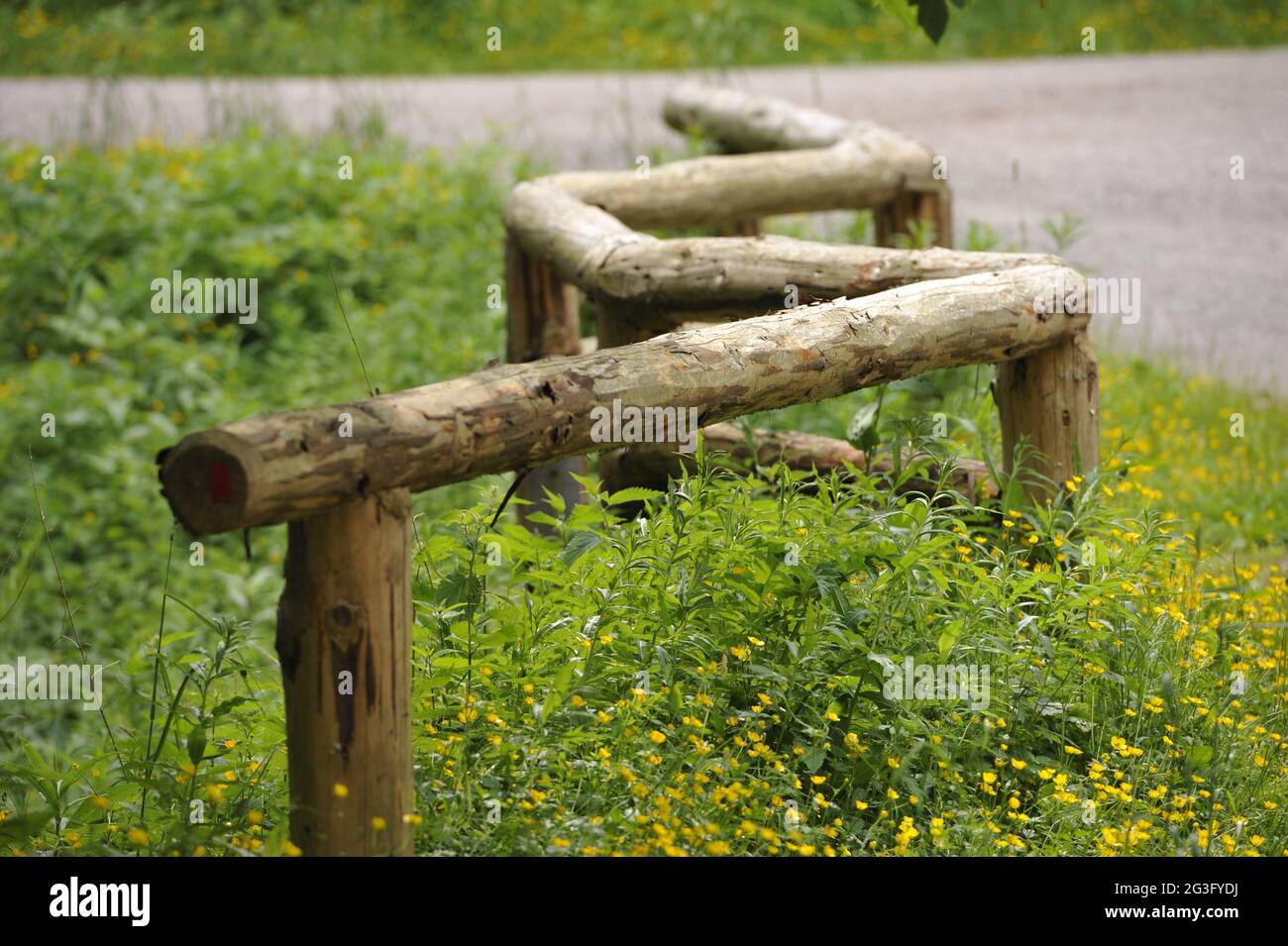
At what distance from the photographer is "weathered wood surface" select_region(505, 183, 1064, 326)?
4508 mm

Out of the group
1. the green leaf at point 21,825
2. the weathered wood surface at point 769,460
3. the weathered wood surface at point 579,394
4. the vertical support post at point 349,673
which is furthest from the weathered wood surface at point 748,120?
the green leaf at point 21,825

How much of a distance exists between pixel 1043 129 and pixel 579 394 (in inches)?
389

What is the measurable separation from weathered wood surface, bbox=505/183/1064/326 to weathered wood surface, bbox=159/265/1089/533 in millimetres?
286

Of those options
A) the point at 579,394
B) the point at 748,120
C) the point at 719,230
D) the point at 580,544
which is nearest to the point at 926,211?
the point at 719,230

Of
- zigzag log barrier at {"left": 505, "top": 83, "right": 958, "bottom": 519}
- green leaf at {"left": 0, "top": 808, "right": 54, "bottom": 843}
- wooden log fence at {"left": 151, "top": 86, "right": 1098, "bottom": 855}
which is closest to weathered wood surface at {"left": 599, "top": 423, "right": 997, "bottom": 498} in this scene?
wooden log fence at {"left": 151, "top": 86, "right": 1098, "bottom": 855}

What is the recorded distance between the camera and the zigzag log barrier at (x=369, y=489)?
8.64 feet

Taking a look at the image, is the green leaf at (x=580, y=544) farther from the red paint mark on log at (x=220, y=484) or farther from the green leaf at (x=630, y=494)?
the red paint mark on log at (x=220, y=484)

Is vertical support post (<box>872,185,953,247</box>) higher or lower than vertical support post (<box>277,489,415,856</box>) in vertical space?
higher

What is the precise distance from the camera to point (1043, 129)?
11969mm

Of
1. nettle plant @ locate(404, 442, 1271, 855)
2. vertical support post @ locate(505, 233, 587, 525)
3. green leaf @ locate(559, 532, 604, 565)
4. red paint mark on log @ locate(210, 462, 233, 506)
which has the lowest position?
nettle plant @ locate(404, 442, 1271, 855)

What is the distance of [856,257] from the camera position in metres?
4.60

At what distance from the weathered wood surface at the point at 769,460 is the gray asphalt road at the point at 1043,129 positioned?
3.45 metres

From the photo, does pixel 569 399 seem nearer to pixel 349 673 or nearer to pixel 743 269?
pixel 349 673

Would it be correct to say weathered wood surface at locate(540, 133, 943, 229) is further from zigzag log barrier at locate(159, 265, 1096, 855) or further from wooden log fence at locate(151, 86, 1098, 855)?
zigzag log barrier at locate(159, 265, 1096, 855)
